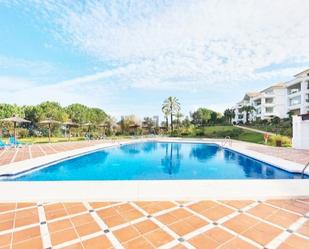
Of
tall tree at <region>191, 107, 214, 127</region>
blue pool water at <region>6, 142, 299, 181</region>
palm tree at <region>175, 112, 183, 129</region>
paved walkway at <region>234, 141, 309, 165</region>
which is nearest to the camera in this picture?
blue pool water at <region>6, 142, 299, 181</region>

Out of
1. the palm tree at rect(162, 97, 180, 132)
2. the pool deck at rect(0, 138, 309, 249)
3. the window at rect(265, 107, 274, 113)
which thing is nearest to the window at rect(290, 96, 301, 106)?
the window at rect(265, 107, 274, 113)

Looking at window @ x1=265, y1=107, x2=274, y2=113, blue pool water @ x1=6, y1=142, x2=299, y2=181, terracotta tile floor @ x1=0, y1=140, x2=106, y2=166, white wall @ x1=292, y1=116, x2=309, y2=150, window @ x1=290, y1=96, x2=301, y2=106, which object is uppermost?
window @ x1=290, y1=96, x2=301, y2=106

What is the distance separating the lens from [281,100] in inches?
1486

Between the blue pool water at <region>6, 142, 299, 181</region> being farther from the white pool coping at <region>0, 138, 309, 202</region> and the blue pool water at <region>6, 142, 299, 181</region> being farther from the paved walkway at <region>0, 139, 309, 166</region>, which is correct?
the white pool coping at <region>0, 138, 309, 202</region>

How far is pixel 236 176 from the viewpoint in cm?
776

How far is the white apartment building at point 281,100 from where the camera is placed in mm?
26516

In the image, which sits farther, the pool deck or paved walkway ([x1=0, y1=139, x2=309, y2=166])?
paved walkway ([x1=0, y1=139, x2=309, y2=166])

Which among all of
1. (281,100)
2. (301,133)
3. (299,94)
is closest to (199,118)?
(281,100)

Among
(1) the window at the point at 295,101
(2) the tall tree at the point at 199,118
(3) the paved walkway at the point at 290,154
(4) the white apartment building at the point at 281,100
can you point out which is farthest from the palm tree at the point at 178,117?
(3) the paved walkway at the point at 290,154

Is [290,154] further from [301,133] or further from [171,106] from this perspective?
[171,106]

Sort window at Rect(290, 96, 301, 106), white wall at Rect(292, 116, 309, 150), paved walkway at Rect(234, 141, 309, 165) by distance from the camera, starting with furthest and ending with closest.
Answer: window at Rect(290, 96, 301, 106), white wall at Rect(292, 116, 309, 150), paved walkway at Rect(234, 141, 309, 165)

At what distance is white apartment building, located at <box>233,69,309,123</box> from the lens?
2652 centimetres

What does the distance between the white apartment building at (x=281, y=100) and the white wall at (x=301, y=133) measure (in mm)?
16842

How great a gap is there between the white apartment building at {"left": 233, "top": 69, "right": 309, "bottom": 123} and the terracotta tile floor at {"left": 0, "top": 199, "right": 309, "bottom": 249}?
29083 millimetres
